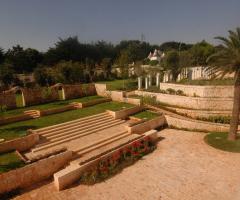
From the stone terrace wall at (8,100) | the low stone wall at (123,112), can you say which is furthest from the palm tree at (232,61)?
the stone terrace wall at (8,100)

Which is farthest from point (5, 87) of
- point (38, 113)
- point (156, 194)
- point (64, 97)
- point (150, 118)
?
point (156, 194)

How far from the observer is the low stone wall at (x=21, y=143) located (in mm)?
11617

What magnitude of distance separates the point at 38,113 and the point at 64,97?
595cm

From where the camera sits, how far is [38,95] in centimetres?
2155

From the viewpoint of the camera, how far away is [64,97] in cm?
2345

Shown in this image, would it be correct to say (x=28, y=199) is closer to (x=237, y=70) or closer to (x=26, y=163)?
(x=26, y=163)

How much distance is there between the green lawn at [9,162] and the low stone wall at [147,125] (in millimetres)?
7975

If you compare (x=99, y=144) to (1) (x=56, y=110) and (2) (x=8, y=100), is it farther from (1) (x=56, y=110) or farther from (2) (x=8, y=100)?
(2) (x=8, y=100)

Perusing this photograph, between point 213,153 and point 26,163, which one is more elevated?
point 26,163

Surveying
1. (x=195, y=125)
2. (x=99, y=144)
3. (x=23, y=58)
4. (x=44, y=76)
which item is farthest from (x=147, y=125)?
(x=23, y=58)

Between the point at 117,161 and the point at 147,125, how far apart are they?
6004 mm

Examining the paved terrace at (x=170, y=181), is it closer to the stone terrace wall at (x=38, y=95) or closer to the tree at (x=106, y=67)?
the stone terrace wall at (x=38, y=95)

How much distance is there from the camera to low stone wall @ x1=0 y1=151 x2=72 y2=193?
939cm

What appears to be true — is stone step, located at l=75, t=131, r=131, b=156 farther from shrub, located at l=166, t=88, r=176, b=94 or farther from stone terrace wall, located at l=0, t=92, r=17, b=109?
shrub, located at l=166, t=88, r=176, b=94
